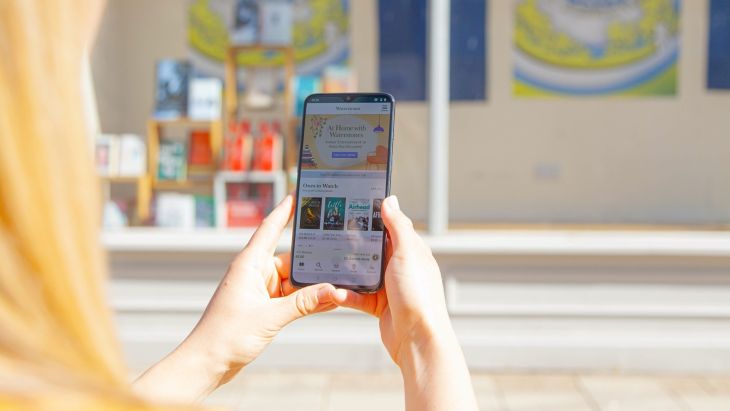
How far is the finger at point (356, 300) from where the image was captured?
1689 mm

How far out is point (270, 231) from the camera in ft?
5.55

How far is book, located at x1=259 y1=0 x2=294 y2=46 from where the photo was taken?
6344 millimetres

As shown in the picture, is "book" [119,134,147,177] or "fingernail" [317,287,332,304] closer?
"fingernail" [317,287,332,304]

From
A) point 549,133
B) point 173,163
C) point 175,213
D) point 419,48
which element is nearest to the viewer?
point 175,213

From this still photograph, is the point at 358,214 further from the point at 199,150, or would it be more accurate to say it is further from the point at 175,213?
the point at 199,150

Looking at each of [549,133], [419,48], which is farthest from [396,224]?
[549,133]

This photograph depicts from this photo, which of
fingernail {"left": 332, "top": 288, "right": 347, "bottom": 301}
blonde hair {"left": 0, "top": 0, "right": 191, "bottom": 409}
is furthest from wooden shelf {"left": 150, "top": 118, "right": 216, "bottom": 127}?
blonde hair {"left": 0, "top": 0, "right": 191, "bottom": 409}

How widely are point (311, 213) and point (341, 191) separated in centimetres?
11

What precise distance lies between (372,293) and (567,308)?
132 inches

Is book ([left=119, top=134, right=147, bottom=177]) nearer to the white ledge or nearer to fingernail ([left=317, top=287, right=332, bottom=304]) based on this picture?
the white ledge

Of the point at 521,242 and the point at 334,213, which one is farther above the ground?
the point at 334,213

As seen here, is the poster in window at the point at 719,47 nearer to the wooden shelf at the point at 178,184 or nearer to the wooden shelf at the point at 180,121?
the wooden shelf at the point at 180,121

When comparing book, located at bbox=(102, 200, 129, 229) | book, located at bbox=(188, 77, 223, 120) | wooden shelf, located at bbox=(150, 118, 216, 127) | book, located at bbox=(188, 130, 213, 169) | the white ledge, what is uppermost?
book, located at bbox=(188, 77, 223, 120)

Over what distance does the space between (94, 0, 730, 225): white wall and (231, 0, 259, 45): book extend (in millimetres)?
1890
